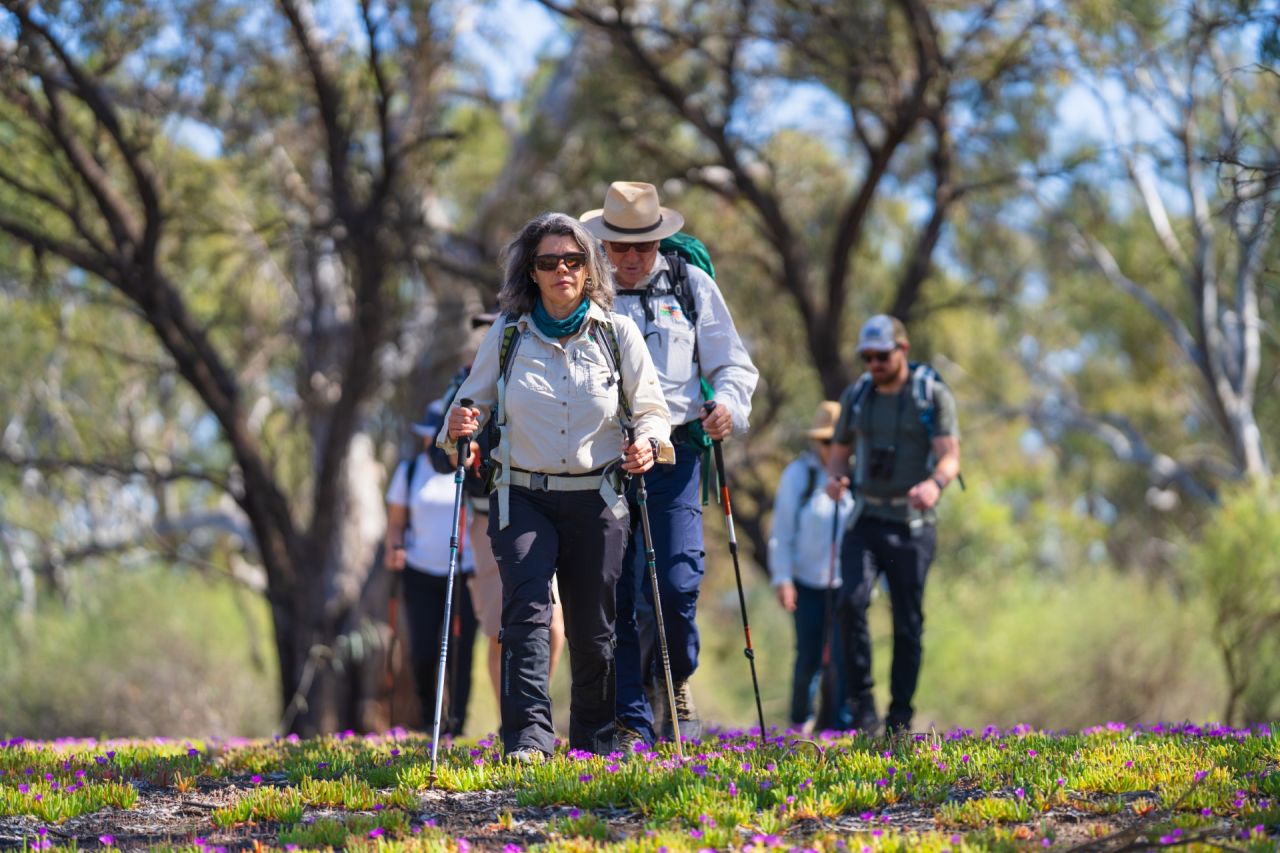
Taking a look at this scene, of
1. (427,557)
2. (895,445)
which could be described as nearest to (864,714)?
(895,445)

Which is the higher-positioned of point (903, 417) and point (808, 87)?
point (808, 87)

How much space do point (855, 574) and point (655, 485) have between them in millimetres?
2136

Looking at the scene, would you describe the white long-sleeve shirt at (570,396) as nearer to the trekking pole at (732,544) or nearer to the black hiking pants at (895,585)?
the trekking pole at (732,544)

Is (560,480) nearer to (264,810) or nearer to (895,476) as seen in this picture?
(264,810)

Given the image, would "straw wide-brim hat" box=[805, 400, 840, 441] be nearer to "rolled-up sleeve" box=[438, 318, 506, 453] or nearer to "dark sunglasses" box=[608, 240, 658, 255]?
"dark sunglasses" box=[608, 240, 658, 255]

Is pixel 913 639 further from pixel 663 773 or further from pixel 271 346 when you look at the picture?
pixel 271 346

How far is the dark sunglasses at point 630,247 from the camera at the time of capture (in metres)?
7.18

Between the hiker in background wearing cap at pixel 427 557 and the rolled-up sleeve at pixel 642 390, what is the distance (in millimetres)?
2851

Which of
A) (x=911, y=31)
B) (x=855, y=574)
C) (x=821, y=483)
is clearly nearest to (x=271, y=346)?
(x=911, y=31)

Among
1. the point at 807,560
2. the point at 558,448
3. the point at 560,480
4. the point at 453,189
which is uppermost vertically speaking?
the point at 453,189

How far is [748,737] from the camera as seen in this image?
741 centimetres

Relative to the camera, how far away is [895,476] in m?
8.54

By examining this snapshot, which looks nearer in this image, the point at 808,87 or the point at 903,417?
the point at 903,417

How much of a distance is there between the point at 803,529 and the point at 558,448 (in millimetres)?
4434
